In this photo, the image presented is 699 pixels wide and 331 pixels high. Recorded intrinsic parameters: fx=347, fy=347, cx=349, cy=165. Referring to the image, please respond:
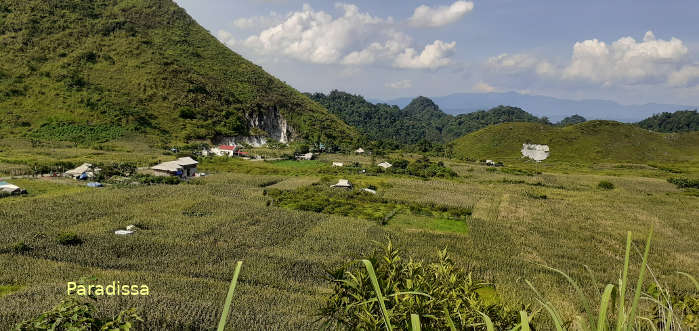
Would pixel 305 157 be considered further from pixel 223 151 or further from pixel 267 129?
pixel 267 129

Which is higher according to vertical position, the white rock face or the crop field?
the white rock face

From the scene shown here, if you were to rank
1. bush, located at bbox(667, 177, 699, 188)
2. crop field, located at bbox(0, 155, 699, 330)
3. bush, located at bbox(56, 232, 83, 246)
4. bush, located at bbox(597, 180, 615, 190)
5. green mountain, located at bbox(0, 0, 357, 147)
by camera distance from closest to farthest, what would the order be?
crop field, located at bbox(0, 155, 699, 330)
bush, located at bbox(56, 232, 83, 246)
bush, located at bbox(597, 180, 615, 190)
bush, located at bbox(667, 177, 699, 188)
green mountain, located at bbox(0, 0, 357, 147)

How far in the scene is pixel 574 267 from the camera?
21.6 metres

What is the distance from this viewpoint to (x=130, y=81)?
85.1 meters

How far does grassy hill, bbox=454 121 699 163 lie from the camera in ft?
330

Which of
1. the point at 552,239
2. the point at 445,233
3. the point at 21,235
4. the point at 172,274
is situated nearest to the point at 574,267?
the point at 552,239

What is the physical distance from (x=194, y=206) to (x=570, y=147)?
365ft

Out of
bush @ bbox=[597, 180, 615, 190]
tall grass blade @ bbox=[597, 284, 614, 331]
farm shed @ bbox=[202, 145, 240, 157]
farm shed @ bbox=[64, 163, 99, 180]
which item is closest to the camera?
tall grass blade @ bbox=[597, 284, 614, 331]

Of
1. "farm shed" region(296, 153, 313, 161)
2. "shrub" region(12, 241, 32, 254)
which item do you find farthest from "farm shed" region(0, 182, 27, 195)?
"farm shed" region(296, 153, 313, 161)

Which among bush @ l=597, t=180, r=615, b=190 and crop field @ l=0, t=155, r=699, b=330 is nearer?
crop field @ l=0, t=155, r=699, b=330

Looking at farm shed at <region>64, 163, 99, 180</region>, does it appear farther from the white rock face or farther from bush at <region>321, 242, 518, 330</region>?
the white rock face

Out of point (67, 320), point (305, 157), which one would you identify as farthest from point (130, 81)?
point (67, 320)

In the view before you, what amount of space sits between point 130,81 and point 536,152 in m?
108

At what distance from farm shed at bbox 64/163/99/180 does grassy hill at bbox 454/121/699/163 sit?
318 feet
